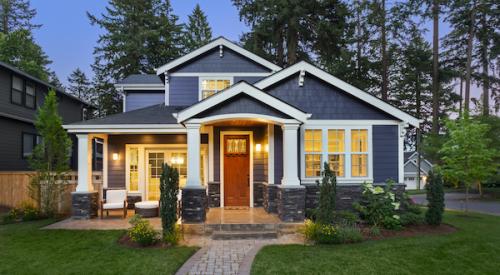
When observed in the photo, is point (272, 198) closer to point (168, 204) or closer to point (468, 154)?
point (168, 204)

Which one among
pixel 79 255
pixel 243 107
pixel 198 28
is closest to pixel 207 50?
pixel 243 107

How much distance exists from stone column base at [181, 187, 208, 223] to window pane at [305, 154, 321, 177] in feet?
11.2

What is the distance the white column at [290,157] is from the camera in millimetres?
8781

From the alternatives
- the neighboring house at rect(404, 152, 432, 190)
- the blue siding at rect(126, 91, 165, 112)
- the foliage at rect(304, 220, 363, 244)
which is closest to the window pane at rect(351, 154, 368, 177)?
the foliage at rect(304, 220, 363, 244)

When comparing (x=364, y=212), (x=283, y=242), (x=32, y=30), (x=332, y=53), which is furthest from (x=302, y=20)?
(x=32, y=30)

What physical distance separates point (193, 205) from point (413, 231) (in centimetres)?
574

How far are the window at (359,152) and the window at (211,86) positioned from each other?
5317 mm

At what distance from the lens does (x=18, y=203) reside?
468 inches

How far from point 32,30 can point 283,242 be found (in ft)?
106

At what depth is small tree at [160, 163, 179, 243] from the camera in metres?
7.07

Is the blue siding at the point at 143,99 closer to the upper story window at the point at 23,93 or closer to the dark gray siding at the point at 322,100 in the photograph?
the upper story window at the point at 23,93

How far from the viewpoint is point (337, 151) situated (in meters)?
10.0

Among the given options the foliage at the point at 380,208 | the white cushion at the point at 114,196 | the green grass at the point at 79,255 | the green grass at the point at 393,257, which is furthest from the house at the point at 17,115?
the foliage at the point at 380,208

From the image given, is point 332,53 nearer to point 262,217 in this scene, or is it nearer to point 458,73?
point 458,73
